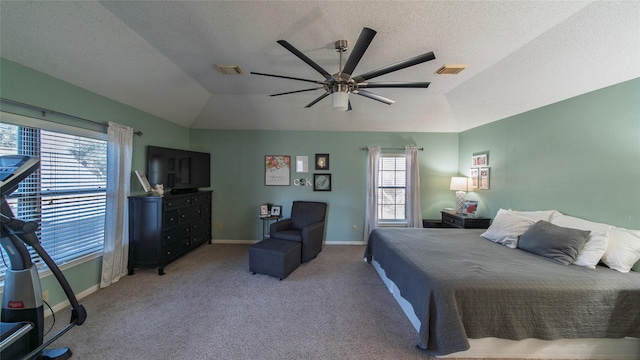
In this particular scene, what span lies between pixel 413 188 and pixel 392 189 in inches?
16.5

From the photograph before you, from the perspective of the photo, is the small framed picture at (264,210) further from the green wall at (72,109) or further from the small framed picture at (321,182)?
the green wall at (72,109)

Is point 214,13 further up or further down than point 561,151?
further up

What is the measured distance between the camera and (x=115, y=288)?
107 inches

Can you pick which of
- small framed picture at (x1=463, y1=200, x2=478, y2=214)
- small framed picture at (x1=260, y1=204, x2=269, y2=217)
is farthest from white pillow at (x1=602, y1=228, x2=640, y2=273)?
small framed picture at (x1=260, y1=204, x2=269, y2=217)

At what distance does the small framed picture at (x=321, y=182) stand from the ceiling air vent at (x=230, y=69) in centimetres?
240

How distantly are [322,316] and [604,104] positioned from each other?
142 inches

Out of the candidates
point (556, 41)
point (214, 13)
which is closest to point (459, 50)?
point (556, 41)

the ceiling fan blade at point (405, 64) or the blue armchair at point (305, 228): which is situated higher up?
the ceiling fan blade at point (405, 64)

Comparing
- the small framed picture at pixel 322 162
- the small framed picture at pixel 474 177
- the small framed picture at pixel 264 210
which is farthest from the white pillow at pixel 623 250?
the small framed picture at pixel 264 210

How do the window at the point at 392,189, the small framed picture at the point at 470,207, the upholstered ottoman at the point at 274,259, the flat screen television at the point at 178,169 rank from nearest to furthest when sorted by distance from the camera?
1. the upholstered ottoman at the point at 274,259
2. the flat screen television at the point at 178,169
3. the small framed picture at the point at 470,207
4. the window at the point at 392,189

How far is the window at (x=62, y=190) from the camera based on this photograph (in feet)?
6.74

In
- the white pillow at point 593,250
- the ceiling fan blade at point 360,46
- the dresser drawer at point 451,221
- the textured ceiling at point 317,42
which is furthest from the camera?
the dresser drawer at point 451,221

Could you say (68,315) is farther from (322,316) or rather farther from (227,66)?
(227,66)

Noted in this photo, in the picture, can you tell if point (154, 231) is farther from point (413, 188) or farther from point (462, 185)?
point (462, 185)
